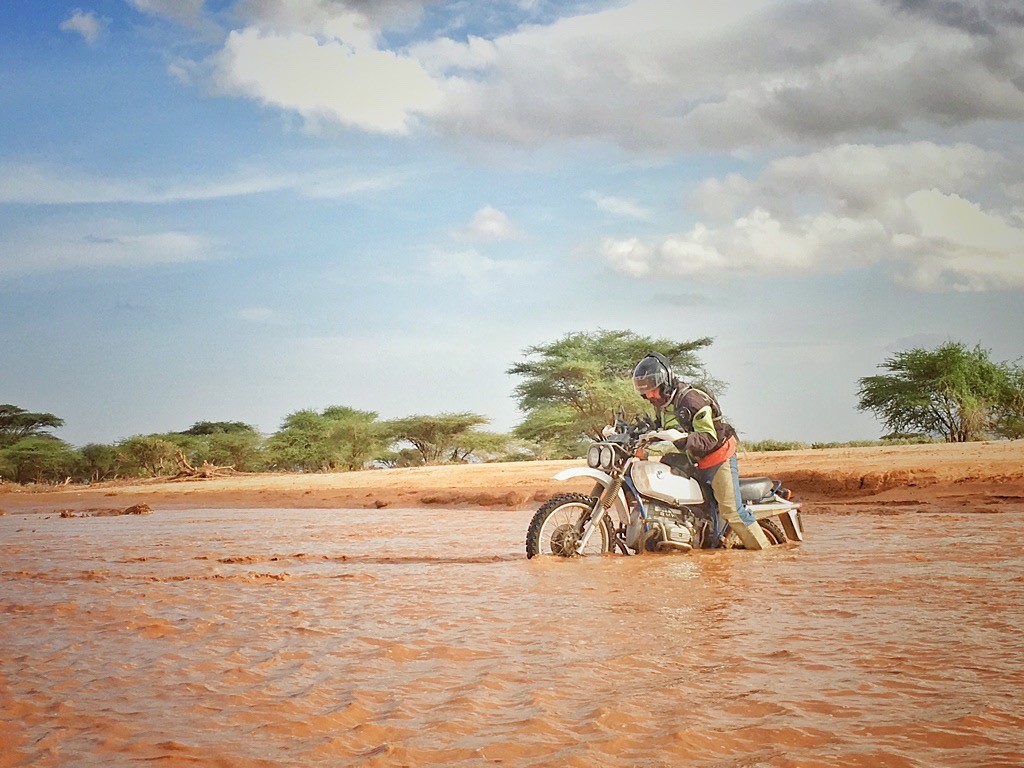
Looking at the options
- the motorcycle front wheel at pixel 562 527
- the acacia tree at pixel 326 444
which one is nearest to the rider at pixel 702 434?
the motorcycle front wheel at pixel 562 527

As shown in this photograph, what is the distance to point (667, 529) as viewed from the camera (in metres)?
8.08

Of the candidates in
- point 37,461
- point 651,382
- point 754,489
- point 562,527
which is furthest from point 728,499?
point 37,461

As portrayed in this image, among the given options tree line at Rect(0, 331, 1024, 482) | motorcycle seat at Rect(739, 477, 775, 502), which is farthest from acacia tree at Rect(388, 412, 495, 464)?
motorcycle seat at Rect(739, 477, 775, 502)

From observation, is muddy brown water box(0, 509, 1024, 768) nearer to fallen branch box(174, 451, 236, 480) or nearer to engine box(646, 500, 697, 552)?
engine box(646, 500, 697, 552)

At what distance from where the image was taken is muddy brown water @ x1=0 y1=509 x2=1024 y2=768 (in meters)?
2.99

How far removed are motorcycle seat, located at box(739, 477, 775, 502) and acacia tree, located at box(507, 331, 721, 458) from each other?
28030 millimetres

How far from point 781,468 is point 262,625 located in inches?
571

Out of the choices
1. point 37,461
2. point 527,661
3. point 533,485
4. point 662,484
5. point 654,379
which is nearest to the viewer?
point 527,661

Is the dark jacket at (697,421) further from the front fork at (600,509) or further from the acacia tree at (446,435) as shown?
the acacia tree at (446,435)

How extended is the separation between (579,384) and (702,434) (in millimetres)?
30801

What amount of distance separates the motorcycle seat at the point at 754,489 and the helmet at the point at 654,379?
1120 millimetres

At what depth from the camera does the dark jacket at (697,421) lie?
26.2 ft

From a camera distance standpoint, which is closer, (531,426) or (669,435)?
(669,435)

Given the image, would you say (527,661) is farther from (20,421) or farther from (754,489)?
(20,421)
